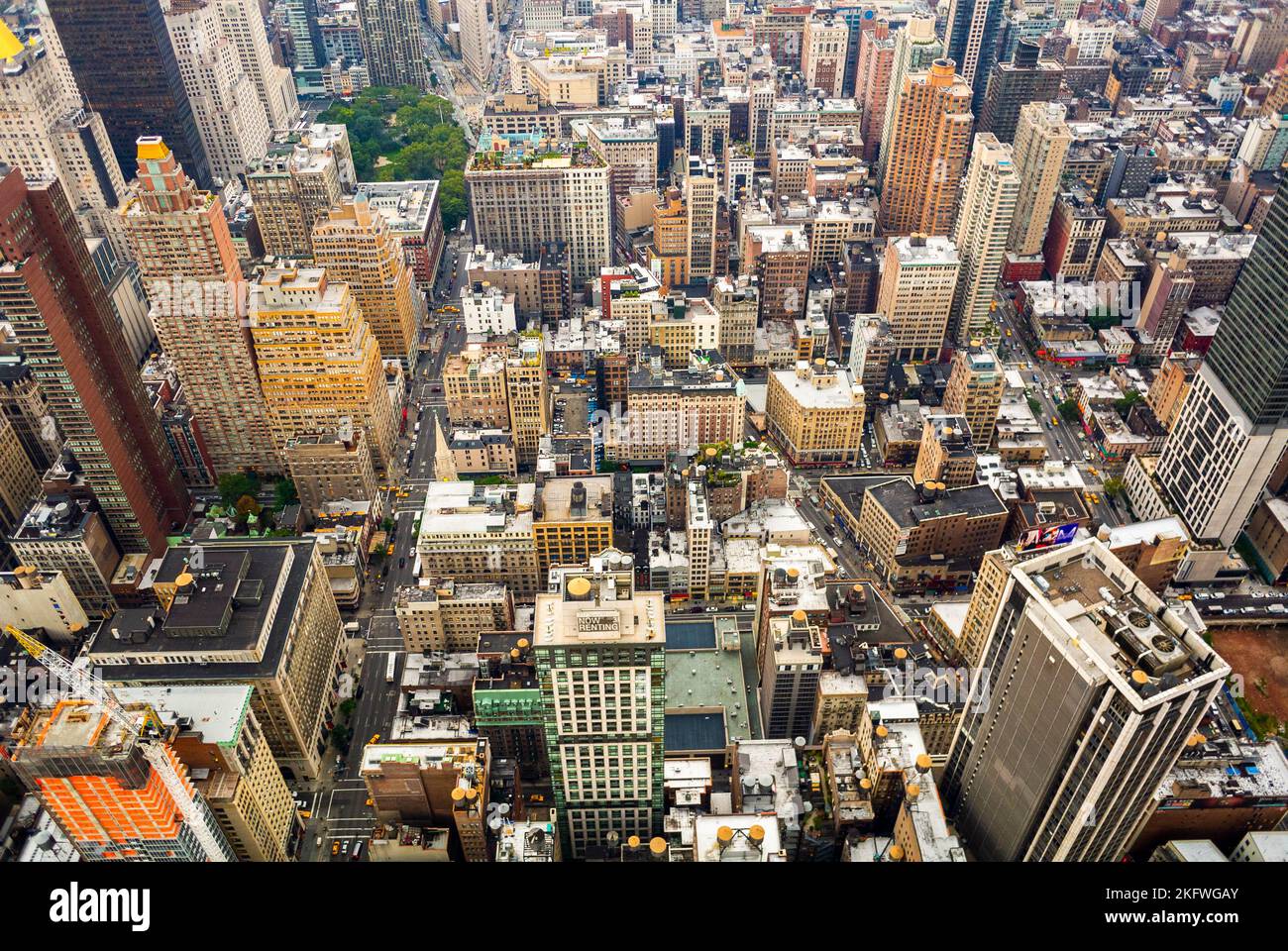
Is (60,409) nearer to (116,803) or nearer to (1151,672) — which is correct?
(116,803)

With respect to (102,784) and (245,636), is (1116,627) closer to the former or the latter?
(102,784)

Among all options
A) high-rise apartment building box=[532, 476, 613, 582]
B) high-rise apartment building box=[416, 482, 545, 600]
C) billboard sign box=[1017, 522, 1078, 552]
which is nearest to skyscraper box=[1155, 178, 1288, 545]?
billboard sign box=[1017, 522, 1078, 552]

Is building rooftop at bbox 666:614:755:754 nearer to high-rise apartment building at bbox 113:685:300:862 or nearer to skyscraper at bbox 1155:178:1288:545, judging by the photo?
high-rise apartment building at bbox 113:685:300:862

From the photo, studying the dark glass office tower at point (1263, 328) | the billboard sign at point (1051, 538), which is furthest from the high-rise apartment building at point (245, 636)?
the dark glass office tower at point (1263, 328)
